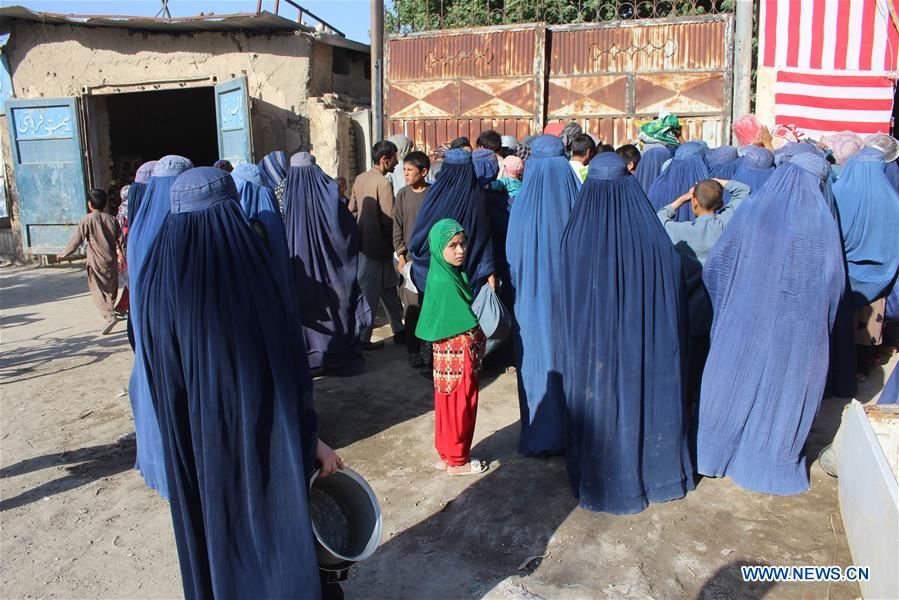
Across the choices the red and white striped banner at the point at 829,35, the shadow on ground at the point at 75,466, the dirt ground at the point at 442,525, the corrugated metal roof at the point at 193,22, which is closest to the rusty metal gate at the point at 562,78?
the red and white striped banner at the point at 829,35

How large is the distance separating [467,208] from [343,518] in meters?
2.68

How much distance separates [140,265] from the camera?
356cm

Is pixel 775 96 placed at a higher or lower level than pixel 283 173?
higher

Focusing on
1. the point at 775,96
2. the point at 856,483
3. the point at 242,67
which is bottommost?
the point at 856,483

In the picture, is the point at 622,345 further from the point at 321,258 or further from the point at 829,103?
the point at 829,103

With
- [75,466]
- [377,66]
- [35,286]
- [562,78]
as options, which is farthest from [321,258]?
[35,286]

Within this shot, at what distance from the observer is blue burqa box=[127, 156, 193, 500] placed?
3.44 meters

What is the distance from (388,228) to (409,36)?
3833 millimetres

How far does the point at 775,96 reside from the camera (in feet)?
25.4

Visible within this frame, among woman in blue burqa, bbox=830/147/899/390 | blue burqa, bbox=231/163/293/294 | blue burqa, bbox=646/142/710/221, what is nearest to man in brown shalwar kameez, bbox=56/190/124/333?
blue burqa, bbox=231/163/293/294

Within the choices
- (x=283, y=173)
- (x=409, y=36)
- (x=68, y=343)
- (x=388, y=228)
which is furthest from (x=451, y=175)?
(x=409, y=36)

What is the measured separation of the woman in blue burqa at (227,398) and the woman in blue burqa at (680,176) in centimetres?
371

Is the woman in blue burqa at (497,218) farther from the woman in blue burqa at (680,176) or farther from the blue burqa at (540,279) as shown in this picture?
the woman in blue burqa at (680,176)

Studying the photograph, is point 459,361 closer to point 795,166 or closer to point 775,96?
point 795,166
